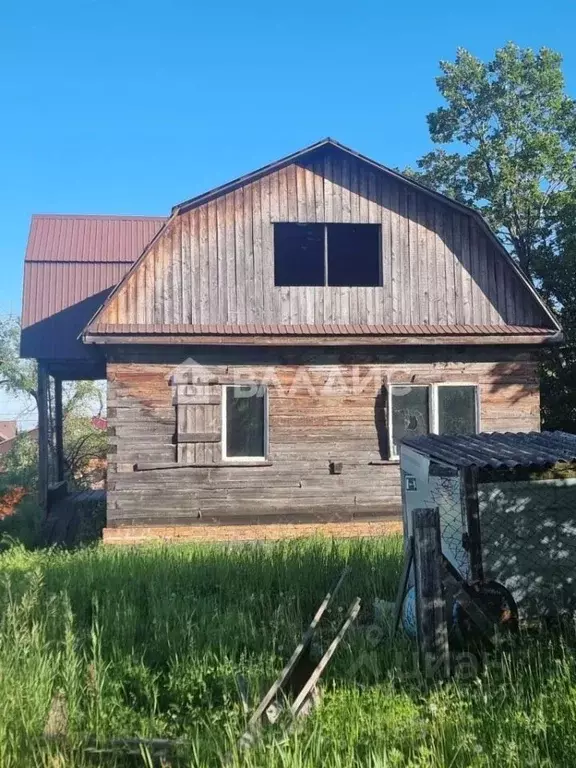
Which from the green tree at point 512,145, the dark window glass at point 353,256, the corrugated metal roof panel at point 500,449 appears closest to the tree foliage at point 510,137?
the green tree at point 512,145

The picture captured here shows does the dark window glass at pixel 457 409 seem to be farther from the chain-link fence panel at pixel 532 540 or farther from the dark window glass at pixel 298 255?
the chain-link fence panel at pixel 532 540

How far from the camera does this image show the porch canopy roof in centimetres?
1409

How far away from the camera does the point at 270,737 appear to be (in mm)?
3363

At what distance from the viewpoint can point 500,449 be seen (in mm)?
5645

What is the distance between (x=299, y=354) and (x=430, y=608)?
7.37 m

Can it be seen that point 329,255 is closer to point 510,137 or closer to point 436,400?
point 436,400

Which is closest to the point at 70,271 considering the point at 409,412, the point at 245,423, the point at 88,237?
the point at 88,237

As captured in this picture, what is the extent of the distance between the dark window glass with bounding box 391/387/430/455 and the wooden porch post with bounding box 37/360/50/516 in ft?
24.5

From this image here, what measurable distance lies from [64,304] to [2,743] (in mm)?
12561

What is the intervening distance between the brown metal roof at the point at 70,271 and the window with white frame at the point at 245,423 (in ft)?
11.5

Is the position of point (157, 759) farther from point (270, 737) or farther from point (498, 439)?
point (498, 439)

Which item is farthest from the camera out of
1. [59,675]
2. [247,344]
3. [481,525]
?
[247,344]

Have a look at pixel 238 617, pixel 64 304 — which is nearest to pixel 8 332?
pixel 64 304
